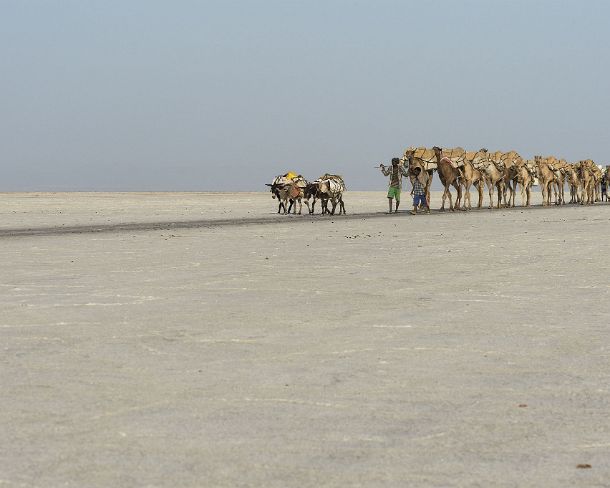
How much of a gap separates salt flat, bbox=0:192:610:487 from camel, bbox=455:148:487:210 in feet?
98.8

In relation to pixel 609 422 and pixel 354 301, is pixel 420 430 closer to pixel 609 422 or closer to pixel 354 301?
pixel 609 422

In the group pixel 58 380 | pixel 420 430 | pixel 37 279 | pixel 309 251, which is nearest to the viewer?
pixel 420 430

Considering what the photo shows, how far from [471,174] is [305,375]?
40.0 meters

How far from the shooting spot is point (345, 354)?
8258mm

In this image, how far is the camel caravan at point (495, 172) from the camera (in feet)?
137

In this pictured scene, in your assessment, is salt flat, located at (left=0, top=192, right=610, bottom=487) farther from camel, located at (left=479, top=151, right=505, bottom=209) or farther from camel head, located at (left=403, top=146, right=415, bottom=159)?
camel, located at (left=479, top=151, right=505, bottom=209)

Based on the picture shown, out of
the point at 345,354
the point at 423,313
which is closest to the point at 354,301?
the point at 423,313

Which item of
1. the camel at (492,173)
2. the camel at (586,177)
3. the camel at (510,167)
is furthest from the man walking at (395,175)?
the camel at (586,177)

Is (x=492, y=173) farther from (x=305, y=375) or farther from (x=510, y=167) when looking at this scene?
(x=305, y=375)

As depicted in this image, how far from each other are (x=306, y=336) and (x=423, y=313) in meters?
1.81

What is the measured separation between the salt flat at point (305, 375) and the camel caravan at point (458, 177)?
2351 cm

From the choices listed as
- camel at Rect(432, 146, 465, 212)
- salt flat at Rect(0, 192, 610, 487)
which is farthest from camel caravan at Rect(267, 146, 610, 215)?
salt flat at Rect(0, 192, 610, 487)

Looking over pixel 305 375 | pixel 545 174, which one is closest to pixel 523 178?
pixel 545 174

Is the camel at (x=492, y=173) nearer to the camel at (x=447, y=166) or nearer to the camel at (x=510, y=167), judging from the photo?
the camel at (x=510, y=167)
